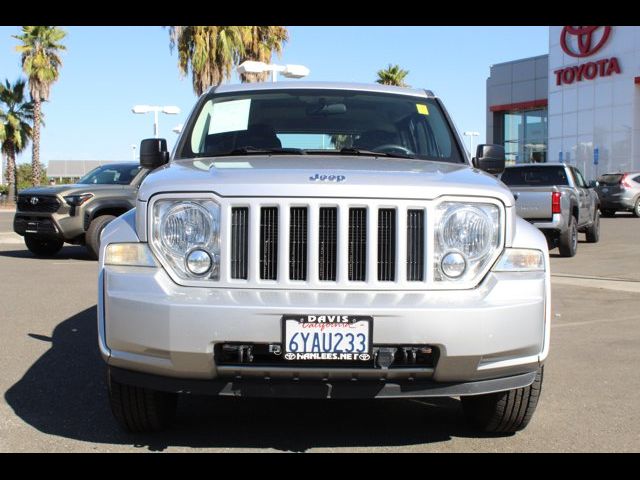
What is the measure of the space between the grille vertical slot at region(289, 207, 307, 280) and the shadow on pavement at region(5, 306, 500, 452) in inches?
35.9

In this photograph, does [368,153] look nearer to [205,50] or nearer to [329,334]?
[329,334]

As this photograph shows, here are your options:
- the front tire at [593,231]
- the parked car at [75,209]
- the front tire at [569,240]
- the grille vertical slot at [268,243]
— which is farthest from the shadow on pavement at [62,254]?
the grille vertical slot at [268,243]

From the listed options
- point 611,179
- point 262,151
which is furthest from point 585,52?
point 262,151

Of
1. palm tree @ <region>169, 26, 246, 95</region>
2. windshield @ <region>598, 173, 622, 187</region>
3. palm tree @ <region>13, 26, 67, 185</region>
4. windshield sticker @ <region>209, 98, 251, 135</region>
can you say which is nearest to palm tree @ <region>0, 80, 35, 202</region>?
palm tree @ <region>13, 26, 67, 185</region>

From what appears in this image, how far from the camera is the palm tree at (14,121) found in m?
47.8

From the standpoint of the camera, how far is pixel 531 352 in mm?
3842

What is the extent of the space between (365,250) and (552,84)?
43431 millimetres

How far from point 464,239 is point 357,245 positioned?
50 cm

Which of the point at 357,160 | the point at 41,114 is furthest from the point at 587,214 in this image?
the point at 41,114

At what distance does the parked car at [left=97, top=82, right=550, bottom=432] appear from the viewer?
11.8ft

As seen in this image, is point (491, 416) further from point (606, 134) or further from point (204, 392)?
point (606, 134)

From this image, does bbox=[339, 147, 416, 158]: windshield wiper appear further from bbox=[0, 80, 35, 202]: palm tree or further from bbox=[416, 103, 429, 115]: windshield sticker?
bbox=[0, 80, 35, 202]: palm tree

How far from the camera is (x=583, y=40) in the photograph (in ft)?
138

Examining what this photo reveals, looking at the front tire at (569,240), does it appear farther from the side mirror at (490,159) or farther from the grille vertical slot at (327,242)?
the grille vertical slot at (327,242)
